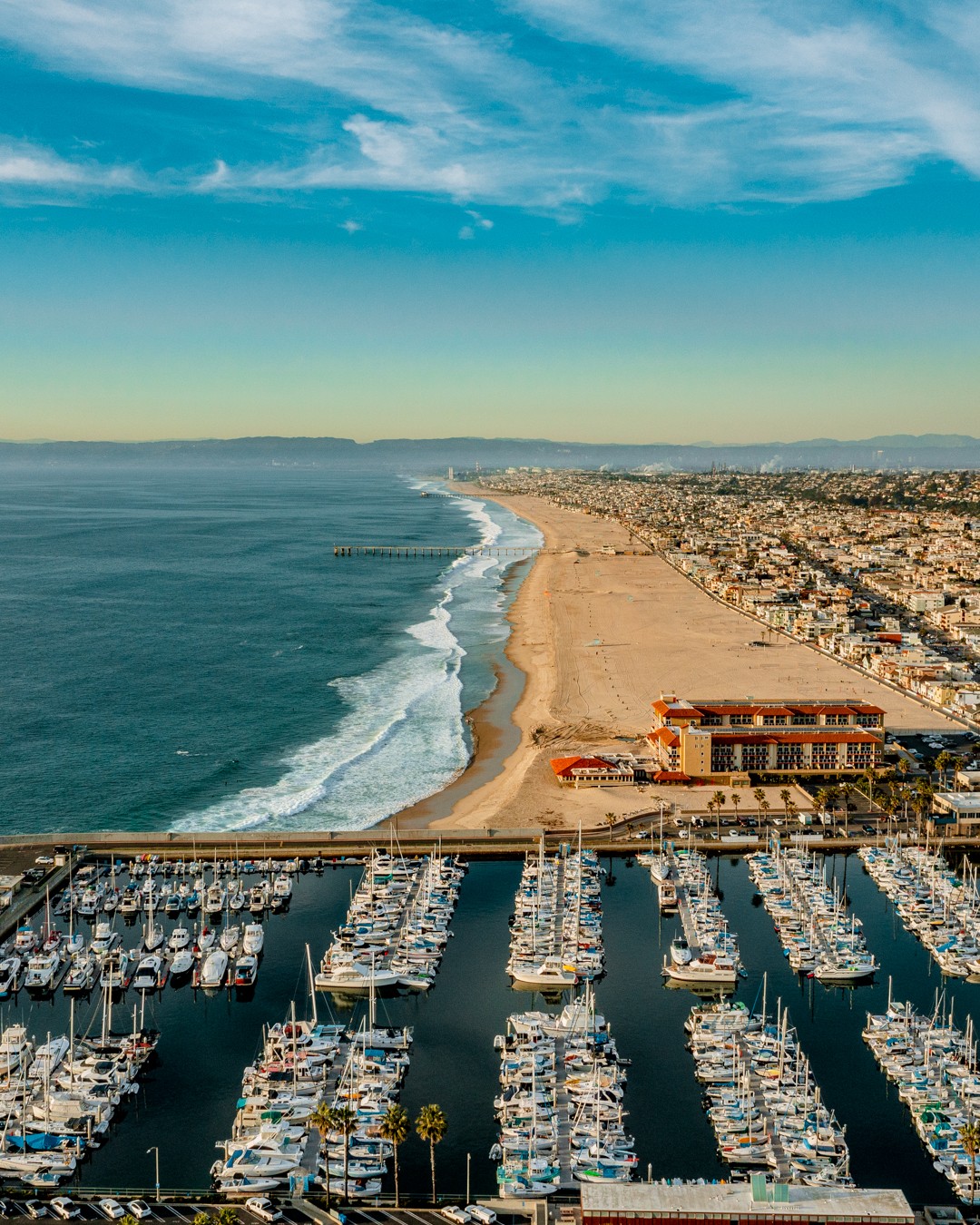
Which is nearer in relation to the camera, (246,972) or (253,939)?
(246,972)

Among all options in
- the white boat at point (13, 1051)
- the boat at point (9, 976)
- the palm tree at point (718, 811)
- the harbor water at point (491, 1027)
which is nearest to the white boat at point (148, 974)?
the harbor water at point (491, 1027)

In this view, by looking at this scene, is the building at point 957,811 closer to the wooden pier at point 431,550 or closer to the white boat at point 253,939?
the white boat at point 253,939

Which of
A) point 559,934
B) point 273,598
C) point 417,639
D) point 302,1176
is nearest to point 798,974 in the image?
point 559,934

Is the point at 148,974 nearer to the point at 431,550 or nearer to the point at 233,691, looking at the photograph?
the point at 233,691

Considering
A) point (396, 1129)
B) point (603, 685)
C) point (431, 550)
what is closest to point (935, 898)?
point (396, 1129)

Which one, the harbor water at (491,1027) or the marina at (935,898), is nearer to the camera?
the harbor water at (491,1027)

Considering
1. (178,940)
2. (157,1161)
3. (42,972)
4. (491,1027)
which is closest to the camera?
(157,1161)

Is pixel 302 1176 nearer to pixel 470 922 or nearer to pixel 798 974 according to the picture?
pixel 470 922
